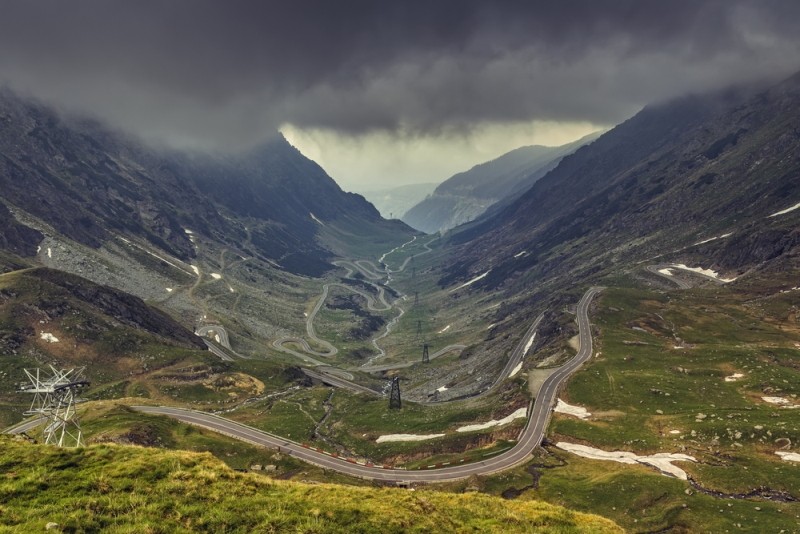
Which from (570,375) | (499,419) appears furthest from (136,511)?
(570,375)

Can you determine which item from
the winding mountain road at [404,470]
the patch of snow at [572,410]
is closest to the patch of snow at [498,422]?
the winding mountain road at [404,470]

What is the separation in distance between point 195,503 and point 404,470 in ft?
206

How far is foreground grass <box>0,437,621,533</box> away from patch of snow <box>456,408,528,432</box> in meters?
65.1

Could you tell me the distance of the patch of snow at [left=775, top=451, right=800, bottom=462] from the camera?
66.9 m

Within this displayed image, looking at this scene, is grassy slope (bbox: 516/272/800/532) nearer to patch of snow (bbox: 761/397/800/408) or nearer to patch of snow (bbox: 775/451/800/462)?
patch of snow (bbox: 775/451/800/462)

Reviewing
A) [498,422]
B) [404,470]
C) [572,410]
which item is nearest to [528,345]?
[572,410]

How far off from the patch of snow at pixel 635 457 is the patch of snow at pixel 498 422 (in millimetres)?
13825

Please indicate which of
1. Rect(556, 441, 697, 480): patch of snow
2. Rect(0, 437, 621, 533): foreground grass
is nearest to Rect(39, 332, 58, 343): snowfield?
Rect(0, 437, 621, 533): foreground grass

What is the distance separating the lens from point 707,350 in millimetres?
117688

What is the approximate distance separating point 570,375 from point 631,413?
21890 millimetres

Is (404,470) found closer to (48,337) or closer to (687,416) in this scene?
(687,416)

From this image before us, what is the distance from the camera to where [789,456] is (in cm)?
6775

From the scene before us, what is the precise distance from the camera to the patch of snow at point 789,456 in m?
66.9

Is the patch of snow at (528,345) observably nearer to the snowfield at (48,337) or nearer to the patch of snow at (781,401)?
the patch of snow at (781,401)
